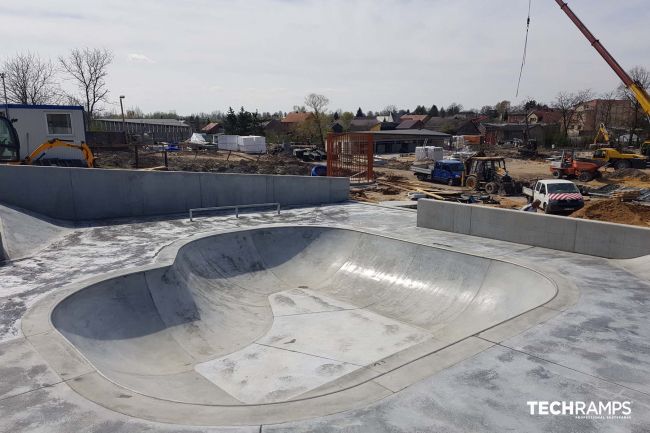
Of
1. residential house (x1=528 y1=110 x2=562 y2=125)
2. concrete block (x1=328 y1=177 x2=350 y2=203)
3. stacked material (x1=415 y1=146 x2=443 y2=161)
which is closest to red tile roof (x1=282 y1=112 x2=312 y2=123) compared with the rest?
residential house (x1=528 y1=110 x2=562 y2=125)

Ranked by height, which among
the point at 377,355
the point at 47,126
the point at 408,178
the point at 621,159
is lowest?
the point at 377,355

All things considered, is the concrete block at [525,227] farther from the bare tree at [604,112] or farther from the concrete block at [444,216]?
the bare tree at [604,112]

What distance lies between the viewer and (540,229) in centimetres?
1163

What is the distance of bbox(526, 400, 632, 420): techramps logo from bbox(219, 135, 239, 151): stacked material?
53322mm

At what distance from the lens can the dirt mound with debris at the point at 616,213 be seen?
1562cm

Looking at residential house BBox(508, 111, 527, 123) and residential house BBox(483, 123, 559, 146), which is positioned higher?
residential house BBox(508, 111, 527, 123)

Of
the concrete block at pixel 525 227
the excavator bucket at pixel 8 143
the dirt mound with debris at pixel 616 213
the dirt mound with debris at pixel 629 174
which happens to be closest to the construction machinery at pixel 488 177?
the dirt mound with debris at pixel 616 213

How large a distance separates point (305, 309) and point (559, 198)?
45.7 ft

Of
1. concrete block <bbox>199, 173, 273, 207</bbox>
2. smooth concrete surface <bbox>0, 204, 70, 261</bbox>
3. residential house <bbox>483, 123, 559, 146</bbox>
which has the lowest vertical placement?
smooth concrete surface <bbox>0, 204, 70, 261</bbox>

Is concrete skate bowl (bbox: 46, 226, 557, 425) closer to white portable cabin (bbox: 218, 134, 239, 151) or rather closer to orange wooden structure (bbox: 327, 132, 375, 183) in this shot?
orange wooden structure (bbox: 327, 132, 375, 183)

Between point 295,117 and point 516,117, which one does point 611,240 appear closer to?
point 295,117

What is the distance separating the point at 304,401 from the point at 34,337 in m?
4.18

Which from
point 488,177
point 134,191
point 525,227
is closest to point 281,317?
point 525,227

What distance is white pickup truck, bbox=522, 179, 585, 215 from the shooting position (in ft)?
61.7
